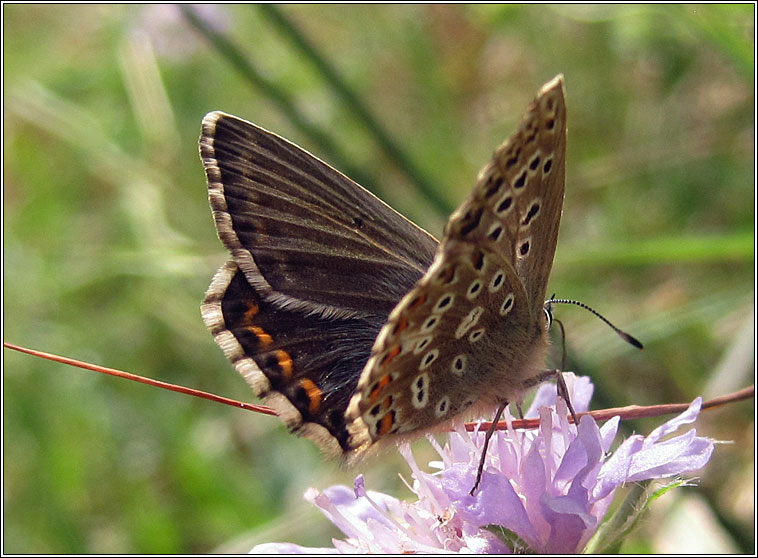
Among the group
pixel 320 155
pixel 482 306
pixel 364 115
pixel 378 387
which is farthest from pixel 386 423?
pixel 320 155

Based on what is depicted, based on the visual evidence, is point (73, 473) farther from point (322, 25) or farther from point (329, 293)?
point (322, 25)

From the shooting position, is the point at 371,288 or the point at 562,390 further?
the point at 371,288

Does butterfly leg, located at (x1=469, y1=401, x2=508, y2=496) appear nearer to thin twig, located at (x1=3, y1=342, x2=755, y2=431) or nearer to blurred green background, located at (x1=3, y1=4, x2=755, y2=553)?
thin twig, located at (x1=3, y1=342, x2=755, y2=431)

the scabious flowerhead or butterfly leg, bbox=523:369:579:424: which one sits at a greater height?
butterfly leg, bbox=523:369:579:424

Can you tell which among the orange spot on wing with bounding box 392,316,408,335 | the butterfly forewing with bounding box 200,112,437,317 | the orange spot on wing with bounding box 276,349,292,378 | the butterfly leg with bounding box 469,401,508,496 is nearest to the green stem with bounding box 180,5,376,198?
the butterfly forewing with bounding box 200,112,437,317

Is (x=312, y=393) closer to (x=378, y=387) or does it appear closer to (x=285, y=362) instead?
(x=285, y=362)

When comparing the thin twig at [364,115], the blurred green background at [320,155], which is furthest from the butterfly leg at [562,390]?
the thin twig at [364,115]
